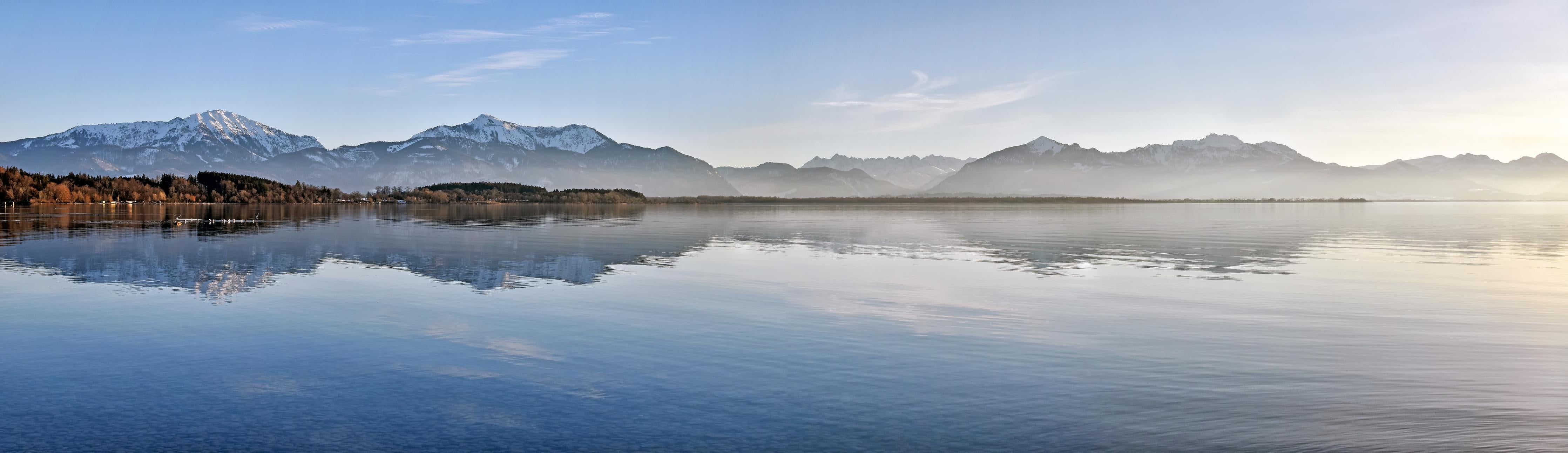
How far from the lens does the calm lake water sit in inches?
461

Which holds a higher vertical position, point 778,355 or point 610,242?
point 610,242

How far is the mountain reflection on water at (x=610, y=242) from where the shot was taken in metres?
36.6

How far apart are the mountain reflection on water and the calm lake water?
859 millimetres

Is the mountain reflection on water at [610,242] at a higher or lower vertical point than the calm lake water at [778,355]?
higher

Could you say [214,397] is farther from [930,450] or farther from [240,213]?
[240,213]

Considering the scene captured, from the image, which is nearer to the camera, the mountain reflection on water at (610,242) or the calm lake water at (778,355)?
the calm lake water at (778,355)

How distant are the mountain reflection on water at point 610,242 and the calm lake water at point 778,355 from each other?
2.82 feet

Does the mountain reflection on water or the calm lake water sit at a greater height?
the mountain reflection on water

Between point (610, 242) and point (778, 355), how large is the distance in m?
42.2

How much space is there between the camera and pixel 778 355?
1731 centimetres

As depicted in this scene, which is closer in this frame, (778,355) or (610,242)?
(778,355)

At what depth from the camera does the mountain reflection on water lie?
36.6 meters

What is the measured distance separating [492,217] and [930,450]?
122m

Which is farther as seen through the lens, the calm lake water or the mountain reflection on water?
the mountain reflection on water
